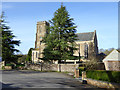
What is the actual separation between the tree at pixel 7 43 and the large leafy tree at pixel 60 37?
30.3 ft

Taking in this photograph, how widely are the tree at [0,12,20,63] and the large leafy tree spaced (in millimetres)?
9244

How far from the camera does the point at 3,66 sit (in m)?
34.3

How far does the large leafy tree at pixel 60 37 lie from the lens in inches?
1181

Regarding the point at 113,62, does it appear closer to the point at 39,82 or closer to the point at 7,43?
the point at 39,82

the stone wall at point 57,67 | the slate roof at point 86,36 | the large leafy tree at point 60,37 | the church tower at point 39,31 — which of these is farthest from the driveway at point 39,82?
the church tower at point 39,31

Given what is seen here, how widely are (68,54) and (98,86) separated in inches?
663

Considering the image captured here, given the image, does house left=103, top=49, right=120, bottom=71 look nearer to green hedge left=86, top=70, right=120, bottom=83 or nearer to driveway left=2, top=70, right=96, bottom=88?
driveway left=2, top=70, right=96, bottom=88

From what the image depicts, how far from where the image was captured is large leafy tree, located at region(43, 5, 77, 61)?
98.5 feet

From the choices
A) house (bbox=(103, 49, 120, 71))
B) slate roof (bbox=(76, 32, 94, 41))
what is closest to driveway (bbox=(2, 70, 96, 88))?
house (bbox=(103, 49, 120, 71))

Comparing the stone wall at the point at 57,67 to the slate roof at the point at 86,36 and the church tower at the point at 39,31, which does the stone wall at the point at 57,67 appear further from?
the church tower at the point at 39,31

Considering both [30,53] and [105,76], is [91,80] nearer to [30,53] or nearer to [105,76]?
[105,76]

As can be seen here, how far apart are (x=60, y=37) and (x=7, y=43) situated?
14641 millimetres

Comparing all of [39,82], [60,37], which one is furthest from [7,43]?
[39,82]

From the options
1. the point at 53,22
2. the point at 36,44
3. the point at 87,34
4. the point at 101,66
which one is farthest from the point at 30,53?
the point at 101,66
